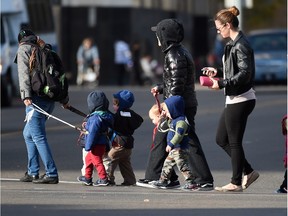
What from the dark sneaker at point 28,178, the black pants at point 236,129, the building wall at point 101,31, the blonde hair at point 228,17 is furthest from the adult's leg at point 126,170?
the building wall at point 101,31

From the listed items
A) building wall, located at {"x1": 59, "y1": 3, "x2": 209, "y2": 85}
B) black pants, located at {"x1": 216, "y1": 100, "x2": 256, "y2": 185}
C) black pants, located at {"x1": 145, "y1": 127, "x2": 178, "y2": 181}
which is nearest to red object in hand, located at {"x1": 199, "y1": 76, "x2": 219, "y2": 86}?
black pants, located at {"x1": 216, "y1": 100, "x2": 256, "y2": 185}

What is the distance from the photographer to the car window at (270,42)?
36812 millimetres

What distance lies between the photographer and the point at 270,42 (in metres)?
37.0

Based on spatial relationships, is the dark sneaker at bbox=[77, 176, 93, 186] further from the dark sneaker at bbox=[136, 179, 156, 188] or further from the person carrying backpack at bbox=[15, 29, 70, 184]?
the dark sneaker at bbox=[136, 179, 156, 188]

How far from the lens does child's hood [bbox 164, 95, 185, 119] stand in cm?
1266

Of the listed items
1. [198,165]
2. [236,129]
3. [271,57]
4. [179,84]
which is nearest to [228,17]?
[179,84]

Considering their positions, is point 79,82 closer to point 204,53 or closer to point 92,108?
point 204,53

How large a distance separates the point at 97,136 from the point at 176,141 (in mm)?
995

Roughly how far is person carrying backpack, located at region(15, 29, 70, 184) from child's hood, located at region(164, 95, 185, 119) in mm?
1369

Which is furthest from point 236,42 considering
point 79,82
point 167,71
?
point 79,82

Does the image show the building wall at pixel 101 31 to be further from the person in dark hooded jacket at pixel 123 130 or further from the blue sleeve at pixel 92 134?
the blue sleeve at pixel 92 134

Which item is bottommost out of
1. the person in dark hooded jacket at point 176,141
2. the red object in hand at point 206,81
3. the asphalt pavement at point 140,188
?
the asphalt pavement at point 140,188

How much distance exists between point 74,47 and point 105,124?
35833mm

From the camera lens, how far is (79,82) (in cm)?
4181
